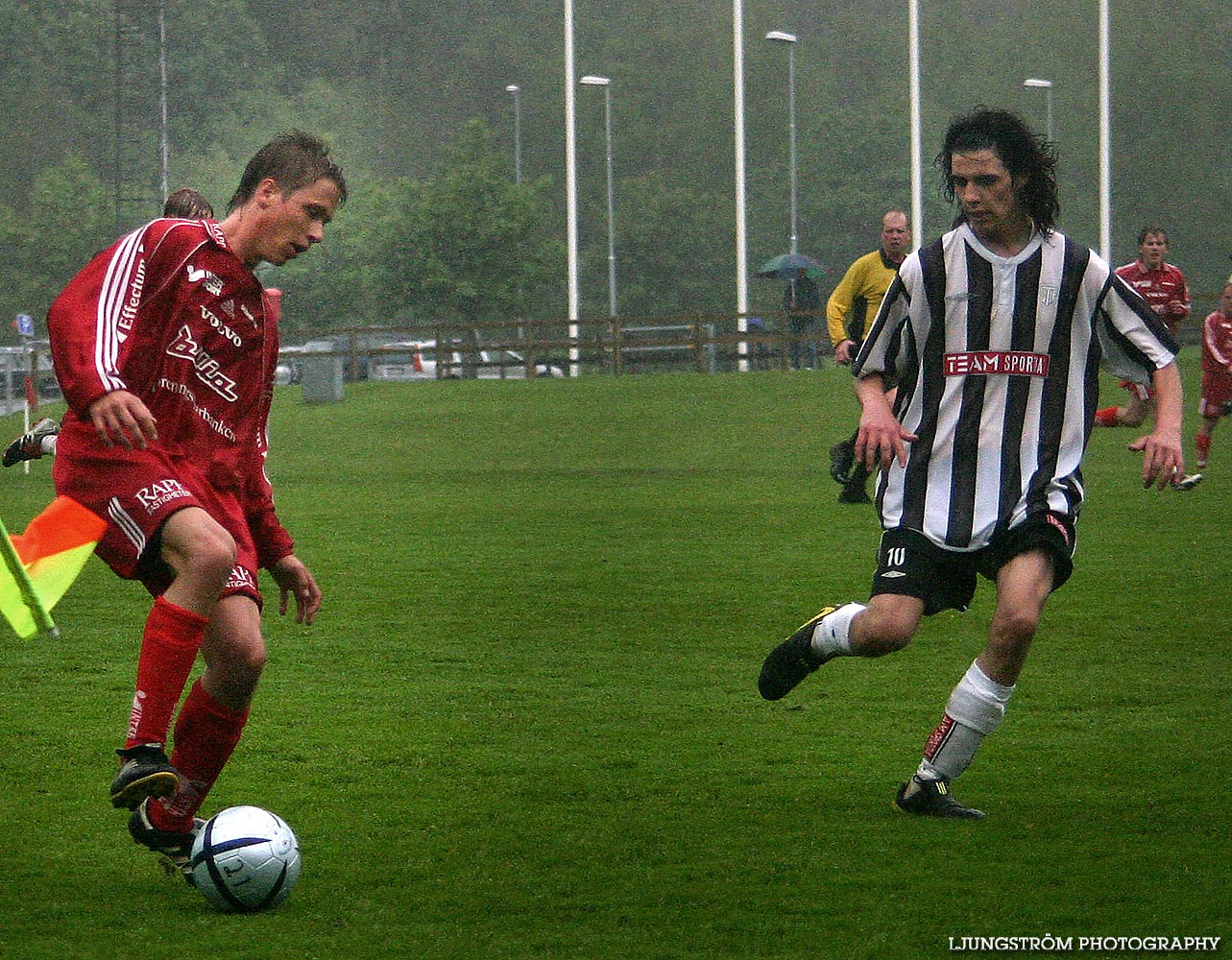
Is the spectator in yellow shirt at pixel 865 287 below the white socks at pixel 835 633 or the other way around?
the other way around

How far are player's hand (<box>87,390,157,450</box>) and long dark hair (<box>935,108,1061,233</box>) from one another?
2.40m

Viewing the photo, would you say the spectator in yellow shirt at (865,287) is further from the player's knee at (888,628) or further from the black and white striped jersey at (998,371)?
the player's knee at (888,628)

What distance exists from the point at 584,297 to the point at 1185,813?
66044 mm

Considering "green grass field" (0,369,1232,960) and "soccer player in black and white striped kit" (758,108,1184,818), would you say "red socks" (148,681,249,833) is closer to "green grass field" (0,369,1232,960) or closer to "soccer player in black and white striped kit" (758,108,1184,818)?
"green grass field" (0,369,1232,960)

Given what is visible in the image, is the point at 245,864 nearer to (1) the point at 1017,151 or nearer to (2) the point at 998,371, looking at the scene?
(2) the point at 998,371

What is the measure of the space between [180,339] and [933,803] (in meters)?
2.46

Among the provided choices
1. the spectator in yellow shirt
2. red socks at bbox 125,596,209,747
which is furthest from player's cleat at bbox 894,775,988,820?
the spectator in yellow shirt

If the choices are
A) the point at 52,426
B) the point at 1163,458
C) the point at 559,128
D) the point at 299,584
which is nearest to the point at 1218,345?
the point at 52,426

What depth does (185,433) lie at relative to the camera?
479cm

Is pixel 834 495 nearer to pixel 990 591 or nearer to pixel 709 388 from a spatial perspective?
pixel 990 591

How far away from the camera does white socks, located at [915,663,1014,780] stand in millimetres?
5363

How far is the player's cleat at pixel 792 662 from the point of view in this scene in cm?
573

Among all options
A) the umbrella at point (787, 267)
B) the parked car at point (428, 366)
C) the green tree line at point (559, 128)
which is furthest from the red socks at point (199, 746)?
the green tree line at point (559, 128)

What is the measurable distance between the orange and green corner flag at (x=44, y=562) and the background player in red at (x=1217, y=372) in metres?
14.5
